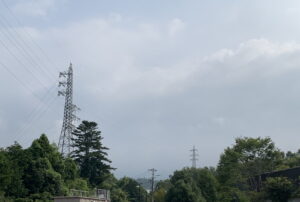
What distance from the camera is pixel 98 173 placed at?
63.7m

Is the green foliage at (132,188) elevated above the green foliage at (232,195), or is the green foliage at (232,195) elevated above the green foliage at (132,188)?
the green foliage at (132,188)

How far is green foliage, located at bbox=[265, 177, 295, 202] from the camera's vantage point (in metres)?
48.4

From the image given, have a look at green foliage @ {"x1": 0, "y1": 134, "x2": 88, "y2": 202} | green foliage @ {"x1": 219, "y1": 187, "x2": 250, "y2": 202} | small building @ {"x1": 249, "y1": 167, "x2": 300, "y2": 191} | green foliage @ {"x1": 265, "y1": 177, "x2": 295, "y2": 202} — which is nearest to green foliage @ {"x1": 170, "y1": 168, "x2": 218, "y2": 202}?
green foliage @ {"x1": 219, "y1": 187, "x2": 250, "y2": 202}

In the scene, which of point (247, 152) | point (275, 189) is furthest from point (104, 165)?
point (275, 189)

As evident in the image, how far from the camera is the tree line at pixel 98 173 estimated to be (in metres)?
44.1

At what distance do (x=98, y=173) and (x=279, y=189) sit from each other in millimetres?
26198

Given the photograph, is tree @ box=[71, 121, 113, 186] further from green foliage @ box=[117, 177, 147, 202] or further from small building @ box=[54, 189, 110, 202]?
green foliage @ box=[117, 177, 147, 202]

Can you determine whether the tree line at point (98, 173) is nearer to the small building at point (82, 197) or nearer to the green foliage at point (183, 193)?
the green foliage at point (183, 193)

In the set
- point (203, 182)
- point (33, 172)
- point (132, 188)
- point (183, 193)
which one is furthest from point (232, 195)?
point (132, 188)

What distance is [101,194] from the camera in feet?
147

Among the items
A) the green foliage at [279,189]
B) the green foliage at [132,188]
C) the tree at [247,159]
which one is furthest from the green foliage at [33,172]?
the green foliage at [132,188]

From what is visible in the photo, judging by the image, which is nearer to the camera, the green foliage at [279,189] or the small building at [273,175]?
the green foliage at [279,189]

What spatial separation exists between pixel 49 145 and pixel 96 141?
15709mm

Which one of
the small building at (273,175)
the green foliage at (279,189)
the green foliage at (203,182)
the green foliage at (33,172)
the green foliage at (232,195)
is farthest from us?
the green foliage at (203,182)
